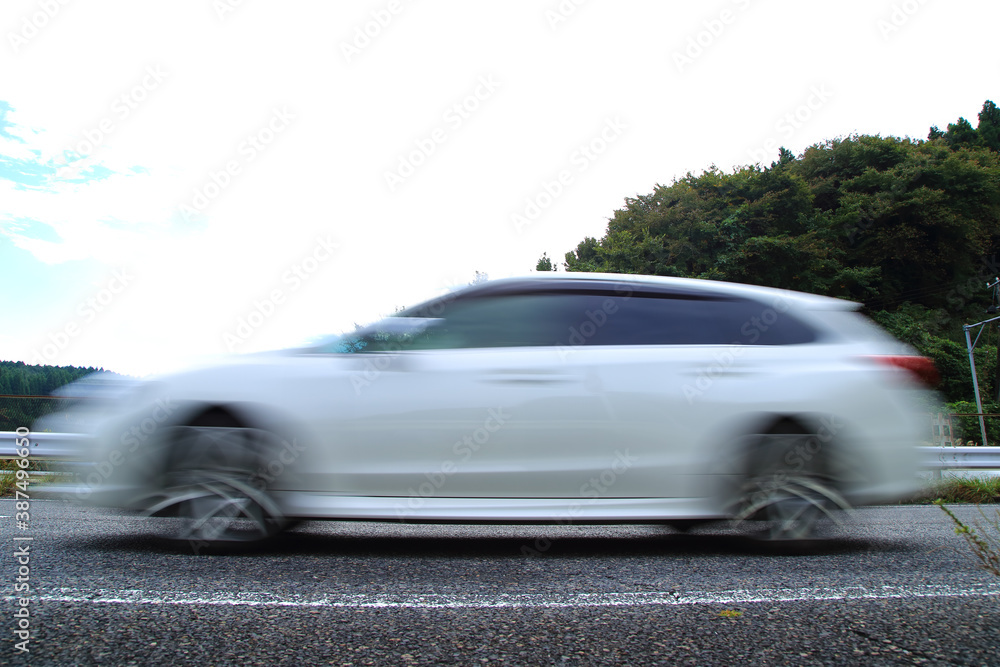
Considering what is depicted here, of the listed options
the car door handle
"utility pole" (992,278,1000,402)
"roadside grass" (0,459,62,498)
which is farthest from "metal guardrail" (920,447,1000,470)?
"utility pole" (992,278,1000,402)

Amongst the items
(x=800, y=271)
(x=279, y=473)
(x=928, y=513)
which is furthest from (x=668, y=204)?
(x=279, y=473)

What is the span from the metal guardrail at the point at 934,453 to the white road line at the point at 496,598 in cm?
276

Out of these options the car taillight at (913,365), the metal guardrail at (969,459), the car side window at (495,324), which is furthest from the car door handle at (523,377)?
the metal guardrail at (969,459)

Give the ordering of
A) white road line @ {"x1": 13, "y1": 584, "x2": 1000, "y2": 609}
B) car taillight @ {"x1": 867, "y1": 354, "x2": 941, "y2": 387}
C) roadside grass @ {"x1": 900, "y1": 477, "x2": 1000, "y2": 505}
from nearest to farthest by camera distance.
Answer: white road line @ {"x1": 13, "y1": 584, "x2": 1000, "y2": 609} → car taillight @ {"x1": 867, "y1": 354, "x2": 941, "y2": 387} → roadside grass @ {"x1": 900, "y1": 477, "x2": 1000, "y2": 505}

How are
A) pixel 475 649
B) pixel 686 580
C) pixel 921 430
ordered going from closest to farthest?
pixel 475 649 → pixel 686 580 → pixel 921 430

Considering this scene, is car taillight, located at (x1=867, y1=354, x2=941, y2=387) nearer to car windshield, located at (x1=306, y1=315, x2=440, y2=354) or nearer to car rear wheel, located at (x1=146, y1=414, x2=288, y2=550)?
car windshield, located at (x1=306, y1=315, x2=440, y2=354)

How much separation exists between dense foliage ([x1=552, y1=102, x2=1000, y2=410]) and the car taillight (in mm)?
29842

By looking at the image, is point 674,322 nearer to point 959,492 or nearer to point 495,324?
Answer: point 495,324

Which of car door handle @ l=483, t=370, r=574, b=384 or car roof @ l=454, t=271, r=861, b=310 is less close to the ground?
car roof @ l=454, t=271, r=861, b=310

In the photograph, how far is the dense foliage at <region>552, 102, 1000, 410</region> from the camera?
108ft

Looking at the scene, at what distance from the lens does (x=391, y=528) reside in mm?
4305

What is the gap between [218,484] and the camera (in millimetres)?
3352

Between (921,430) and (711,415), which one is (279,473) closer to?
(711,415)

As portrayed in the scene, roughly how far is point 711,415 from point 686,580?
1000 millimetres
